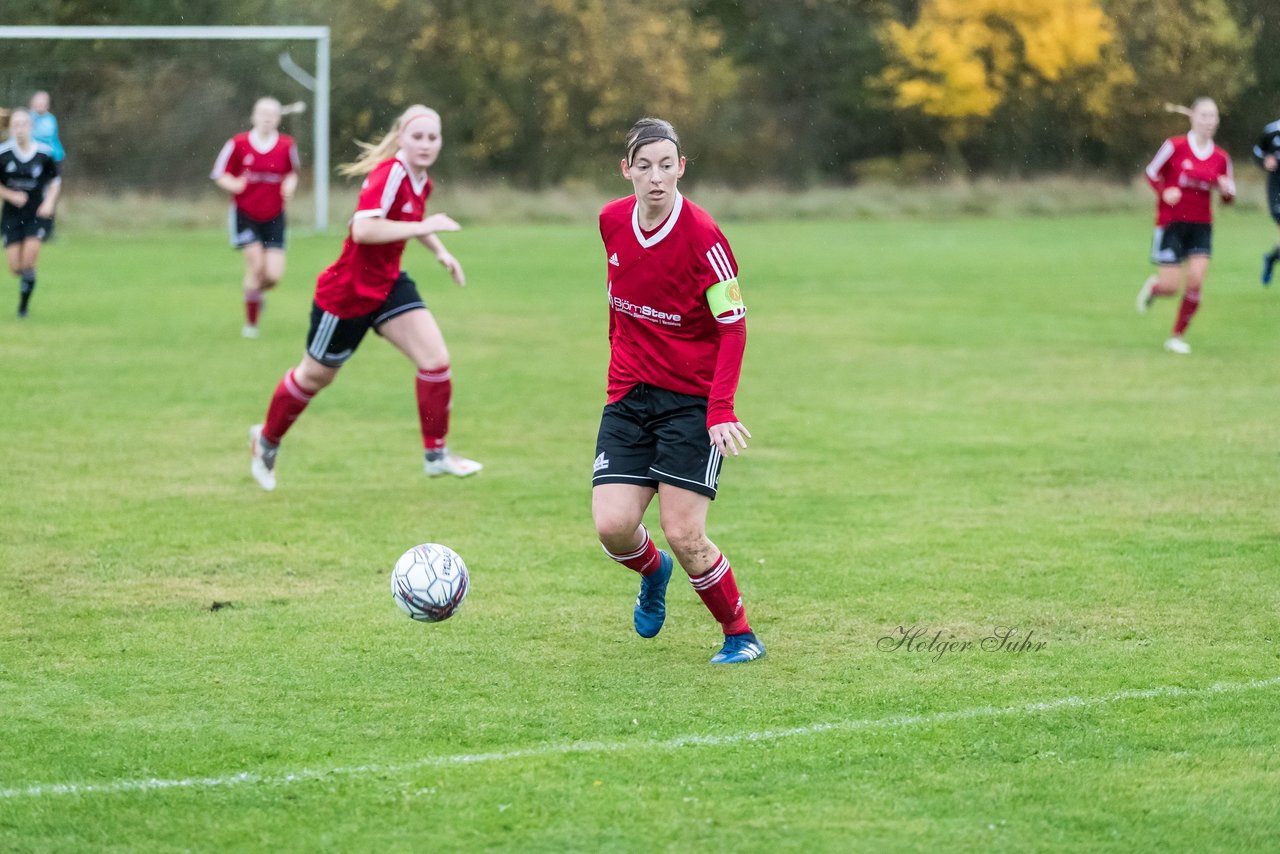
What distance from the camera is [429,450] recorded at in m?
9.36

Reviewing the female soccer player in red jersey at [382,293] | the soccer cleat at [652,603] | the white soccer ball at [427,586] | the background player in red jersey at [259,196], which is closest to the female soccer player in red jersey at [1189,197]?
the background player in red jersey at [259,196]

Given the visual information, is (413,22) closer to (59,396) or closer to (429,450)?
(59,396)

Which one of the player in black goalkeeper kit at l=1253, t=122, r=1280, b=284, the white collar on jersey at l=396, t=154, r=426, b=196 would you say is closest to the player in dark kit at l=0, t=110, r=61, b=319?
the white collar on jersey at l=396, t=154, r=426, b=196

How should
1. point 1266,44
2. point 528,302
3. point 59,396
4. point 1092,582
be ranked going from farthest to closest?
1. point 1266,44
2. point 528,302
3. point 59,396
4. point 1092,582

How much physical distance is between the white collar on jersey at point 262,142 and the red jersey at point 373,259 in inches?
302

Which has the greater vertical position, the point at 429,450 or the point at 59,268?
the point at 429,450

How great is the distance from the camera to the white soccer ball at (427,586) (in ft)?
19.5

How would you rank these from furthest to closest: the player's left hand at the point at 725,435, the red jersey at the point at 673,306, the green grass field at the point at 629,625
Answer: the red jersey at the point at 673,306 < the player's left hand at the point at 725,435 < the green grass field at the point at 629,625

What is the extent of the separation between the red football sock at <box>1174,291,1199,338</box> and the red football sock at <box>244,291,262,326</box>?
886cm

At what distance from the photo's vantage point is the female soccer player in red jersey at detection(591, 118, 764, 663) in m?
5.60

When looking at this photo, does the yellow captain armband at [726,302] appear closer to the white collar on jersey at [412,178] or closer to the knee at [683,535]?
the knee at [683,535]

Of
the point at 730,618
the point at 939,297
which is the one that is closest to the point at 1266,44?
the point at 939,297

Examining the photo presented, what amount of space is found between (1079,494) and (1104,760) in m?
4.32

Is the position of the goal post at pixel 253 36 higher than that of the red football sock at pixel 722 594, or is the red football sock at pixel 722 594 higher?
the red football sock at pixel 722 594
